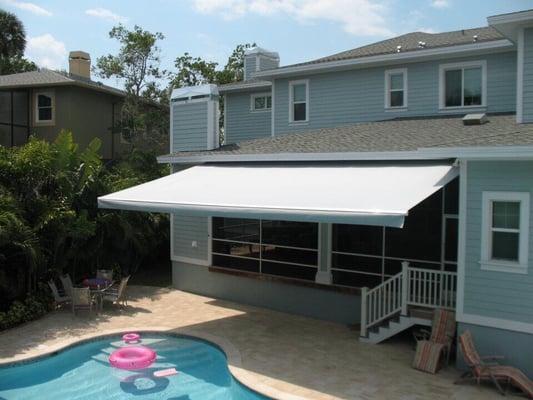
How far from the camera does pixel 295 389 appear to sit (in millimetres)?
11977

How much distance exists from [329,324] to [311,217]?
650 centimetres

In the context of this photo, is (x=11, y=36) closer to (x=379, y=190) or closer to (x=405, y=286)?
(x=379, y=190)

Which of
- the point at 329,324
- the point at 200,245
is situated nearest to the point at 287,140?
the point at 200,245

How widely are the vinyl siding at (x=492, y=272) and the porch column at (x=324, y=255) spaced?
5.81 meters

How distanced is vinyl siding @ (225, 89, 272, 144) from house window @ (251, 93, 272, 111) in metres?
0.22

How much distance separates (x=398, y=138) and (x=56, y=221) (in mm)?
11816

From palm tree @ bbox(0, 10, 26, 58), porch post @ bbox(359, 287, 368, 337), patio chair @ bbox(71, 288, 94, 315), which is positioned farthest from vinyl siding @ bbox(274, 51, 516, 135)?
palm tree @ bbox(0, 10, 26, 58)

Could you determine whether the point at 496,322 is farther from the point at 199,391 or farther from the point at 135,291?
the point at 135,291

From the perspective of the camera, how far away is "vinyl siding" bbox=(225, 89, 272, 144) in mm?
29125

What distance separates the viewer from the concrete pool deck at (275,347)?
12.1 metres

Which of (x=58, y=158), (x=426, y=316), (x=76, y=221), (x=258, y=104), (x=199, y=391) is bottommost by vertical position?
(x=199, y=391)

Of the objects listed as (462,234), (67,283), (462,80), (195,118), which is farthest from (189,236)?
(462,80)

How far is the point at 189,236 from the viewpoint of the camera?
74.2 feet

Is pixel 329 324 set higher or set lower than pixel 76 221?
lower
